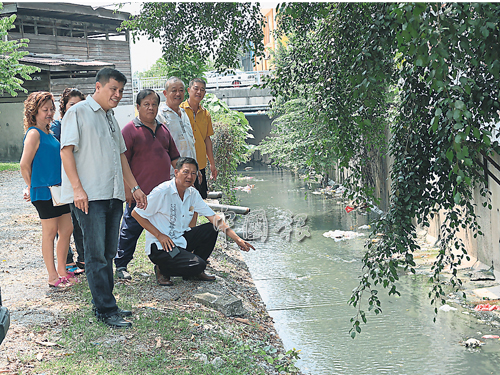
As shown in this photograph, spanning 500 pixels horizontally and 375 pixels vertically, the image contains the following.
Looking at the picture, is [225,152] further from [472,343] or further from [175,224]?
[472,343]

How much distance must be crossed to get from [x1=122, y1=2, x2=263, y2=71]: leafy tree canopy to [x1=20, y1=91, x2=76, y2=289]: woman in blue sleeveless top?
2.12m

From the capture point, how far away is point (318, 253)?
7.65m

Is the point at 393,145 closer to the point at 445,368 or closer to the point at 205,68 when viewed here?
the point at 445,368

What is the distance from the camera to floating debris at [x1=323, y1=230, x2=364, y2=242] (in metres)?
8.53

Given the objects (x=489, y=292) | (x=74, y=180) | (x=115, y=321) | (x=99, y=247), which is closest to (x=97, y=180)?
(x=74, y=180)

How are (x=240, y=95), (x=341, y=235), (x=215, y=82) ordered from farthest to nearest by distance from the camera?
(x=240, y=95), (x=215, y=82), (x=341, y=235)

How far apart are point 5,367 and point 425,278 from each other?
5040 mm

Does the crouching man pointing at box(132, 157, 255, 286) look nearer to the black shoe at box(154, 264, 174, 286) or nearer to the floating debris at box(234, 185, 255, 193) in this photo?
the black shoe at box(154, 264, 174, 286)

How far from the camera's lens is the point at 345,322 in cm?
496

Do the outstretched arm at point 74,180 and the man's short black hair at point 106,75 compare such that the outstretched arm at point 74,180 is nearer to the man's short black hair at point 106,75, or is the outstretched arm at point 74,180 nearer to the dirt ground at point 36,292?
the man's short black hair at point 106,75

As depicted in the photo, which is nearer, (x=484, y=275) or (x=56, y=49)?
(x=484, y=275)

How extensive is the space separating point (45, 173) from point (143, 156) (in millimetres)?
899

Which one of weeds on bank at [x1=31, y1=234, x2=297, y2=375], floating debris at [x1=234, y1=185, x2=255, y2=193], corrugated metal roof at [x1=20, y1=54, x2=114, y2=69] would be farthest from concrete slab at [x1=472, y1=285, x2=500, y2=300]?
corrugated metal roof at [x1=20, y1=54, x2=114, y2=69]

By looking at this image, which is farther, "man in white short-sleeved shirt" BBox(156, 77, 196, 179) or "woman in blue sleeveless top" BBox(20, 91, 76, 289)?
"man in white short-sleeved shirt" BBox(156, 77, 196, 179)
